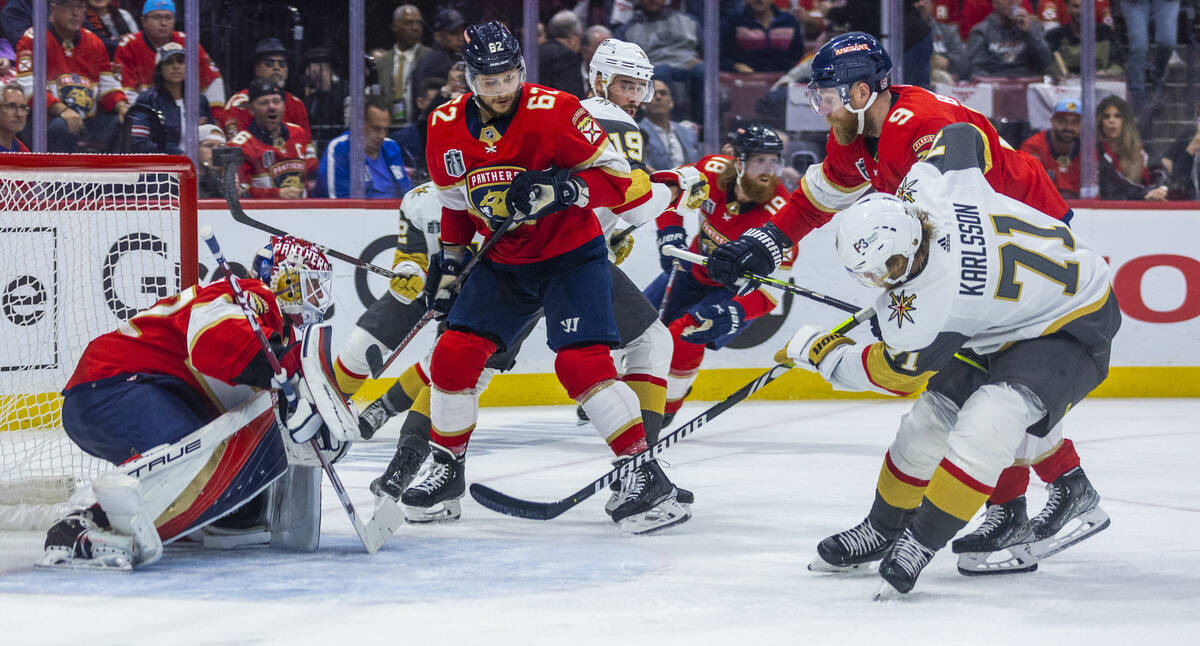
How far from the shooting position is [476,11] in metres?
5.86

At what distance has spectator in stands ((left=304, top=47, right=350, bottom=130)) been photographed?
18.4ft

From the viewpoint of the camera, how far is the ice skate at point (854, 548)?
8.97 ft

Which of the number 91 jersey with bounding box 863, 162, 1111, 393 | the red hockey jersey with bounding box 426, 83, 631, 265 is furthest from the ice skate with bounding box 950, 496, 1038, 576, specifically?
the red hockey jersey with bounding box 426, 83, 631, 265

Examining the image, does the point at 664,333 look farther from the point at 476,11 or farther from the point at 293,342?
the point at 476,11

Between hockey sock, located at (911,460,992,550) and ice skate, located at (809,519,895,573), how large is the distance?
22 centimetres

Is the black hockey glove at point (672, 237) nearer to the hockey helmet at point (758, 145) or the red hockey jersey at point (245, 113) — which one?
the hockey helmet at point (758, 145)

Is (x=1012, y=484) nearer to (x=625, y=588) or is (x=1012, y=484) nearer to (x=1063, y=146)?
(x=625, y=588)

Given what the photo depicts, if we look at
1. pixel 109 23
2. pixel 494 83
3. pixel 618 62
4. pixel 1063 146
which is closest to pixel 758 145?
pixel 618 62

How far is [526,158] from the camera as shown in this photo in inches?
127

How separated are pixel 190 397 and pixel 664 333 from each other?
4.08ft

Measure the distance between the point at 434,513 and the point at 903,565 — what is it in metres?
1.26

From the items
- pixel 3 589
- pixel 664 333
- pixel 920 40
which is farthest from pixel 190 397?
pixel 920 40

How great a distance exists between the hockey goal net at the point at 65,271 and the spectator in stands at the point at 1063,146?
3863mm

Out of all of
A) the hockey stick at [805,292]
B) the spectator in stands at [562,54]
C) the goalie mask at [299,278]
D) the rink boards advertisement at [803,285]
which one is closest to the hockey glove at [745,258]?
the hockey stick at [805,292]
